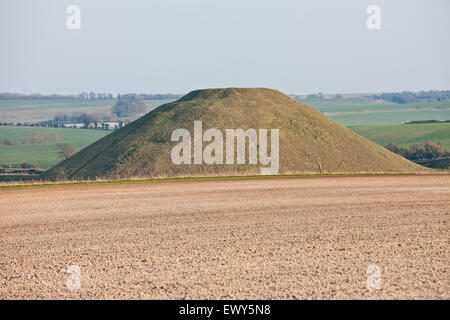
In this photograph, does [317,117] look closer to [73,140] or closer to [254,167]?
[254,167]

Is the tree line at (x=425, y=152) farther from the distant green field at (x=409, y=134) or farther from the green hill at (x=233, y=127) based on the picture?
the green hill at (x=233, y=127)

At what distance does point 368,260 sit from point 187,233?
5.13 meters

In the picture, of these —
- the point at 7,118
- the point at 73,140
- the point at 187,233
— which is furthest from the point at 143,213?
the point at 7,118

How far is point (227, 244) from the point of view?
12430 mm

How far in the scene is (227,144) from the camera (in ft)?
151

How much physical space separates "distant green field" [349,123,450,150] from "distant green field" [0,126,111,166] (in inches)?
2537

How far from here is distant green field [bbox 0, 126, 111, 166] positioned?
324ft

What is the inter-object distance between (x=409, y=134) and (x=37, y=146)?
8077 centimetres

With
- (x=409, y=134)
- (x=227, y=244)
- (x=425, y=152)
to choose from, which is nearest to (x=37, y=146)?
(x=409, y=134)

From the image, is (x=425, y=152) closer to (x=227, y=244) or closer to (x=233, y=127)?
(x=233, y=127)

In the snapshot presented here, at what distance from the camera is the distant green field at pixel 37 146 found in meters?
98.9

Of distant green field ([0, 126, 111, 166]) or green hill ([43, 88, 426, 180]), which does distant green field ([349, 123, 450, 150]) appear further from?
distant green field ([0, 126, 111, 166])

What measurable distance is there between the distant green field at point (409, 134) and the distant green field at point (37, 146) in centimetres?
6444

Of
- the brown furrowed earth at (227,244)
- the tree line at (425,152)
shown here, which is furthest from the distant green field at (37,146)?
the brown furrowed earth at (227,244)
